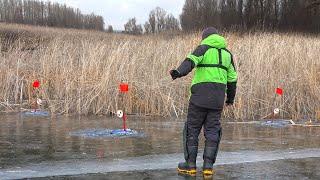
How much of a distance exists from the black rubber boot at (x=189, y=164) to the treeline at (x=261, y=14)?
108 ft

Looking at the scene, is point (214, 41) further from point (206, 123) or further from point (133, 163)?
point (133, 163)

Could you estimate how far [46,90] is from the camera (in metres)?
13.7

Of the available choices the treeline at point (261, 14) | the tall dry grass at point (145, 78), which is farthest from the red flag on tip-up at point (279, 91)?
the treeline at point (261, 14)

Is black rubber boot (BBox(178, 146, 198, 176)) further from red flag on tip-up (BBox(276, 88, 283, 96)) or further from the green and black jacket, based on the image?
red flag on tip-up (BBox(276, 88, 283, 96))

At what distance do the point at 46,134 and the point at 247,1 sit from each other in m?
33.7

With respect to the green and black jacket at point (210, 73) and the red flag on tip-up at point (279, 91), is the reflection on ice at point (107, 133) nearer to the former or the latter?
the green and black jacket at point (210, 73)

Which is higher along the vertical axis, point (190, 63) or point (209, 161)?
point (190, 63)

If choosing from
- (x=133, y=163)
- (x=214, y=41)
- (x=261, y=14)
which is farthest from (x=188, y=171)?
(x=261, y=14)

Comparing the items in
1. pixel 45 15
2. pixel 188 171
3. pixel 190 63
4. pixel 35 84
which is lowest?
pixel 188 171

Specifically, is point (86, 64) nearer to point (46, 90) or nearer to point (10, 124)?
point (46, 90)

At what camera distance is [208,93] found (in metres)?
6.48

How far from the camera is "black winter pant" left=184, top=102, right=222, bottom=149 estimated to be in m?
6.57

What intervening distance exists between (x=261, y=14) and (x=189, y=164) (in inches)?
1405

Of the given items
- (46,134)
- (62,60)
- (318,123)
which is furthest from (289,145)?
(62,60)
